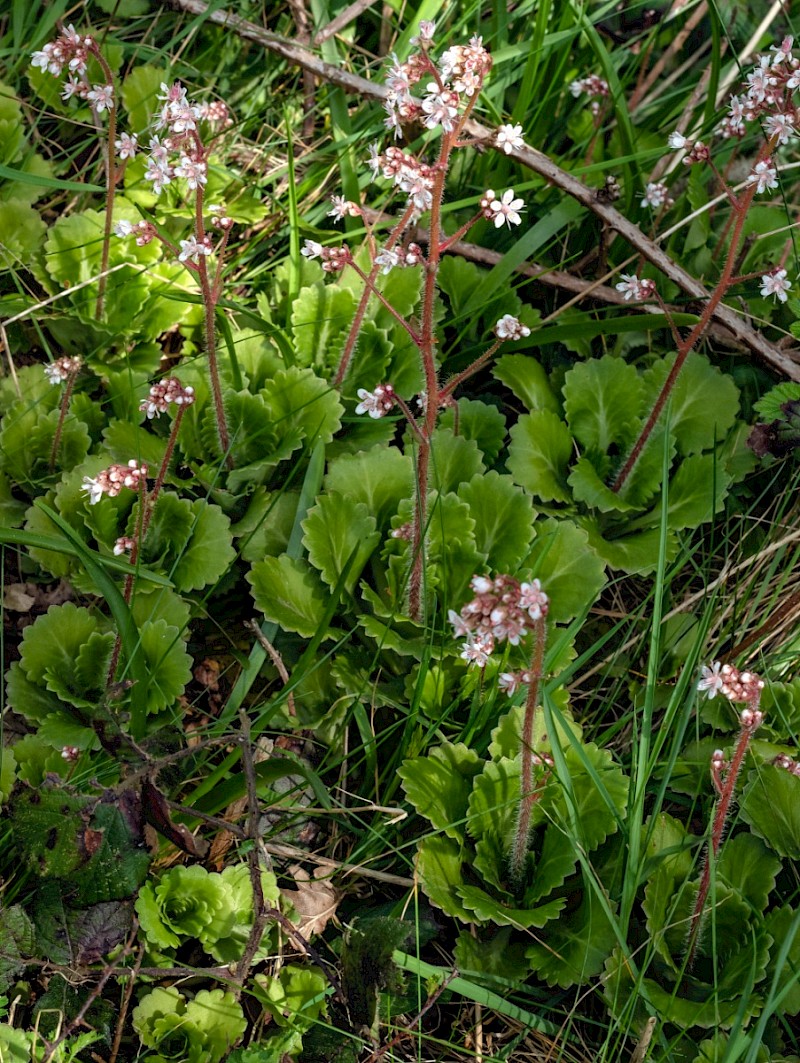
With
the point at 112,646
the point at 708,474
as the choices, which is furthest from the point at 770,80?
the point at 112,646

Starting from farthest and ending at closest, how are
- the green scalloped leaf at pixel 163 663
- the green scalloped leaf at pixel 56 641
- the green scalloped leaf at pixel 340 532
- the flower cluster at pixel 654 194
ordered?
the flower cluster at pixel 654 194, the green scalloped leaf at pixel 340 532, the green scalloped leaf at pixel 56 641, the green scalloped leaf at pixel 163 663

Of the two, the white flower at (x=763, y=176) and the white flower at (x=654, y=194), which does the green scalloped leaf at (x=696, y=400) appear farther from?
the white flower at (x=763, y=176)

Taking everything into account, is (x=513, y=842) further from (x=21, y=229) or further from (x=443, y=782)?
(x=21, y=229)

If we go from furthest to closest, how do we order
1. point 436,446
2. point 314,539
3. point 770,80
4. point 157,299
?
1. point 157,299
2. point 436,446
3. point 314,539
4. point 770,80

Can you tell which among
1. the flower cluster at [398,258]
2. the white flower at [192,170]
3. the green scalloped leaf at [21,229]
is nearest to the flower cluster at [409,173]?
the flower cluster at [398,258]

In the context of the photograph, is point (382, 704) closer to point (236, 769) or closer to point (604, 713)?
point (236, 769)

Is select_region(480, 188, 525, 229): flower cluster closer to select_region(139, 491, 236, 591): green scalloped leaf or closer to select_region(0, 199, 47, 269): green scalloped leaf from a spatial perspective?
select_region(139, 491, 236, 591): green scalloped leaf
